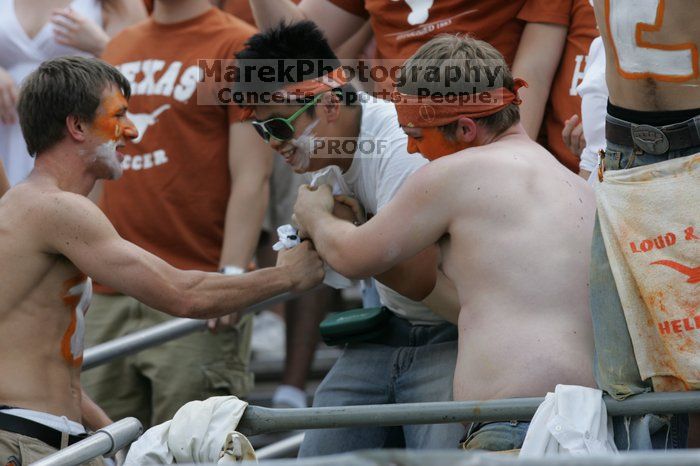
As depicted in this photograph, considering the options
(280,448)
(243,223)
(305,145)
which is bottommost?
(280,448)

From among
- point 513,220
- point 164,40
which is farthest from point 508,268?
point 164,40

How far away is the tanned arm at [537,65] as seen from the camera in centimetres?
521

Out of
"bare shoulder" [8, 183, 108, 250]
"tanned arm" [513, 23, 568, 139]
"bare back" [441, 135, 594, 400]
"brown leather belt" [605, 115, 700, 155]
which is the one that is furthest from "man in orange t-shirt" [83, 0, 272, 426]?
"brown leather belt" [605, 115, 700, 155]

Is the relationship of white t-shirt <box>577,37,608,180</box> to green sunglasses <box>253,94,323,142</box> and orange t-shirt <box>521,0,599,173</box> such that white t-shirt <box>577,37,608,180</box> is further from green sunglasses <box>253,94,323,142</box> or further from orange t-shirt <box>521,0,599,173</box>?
green sunglasses <box>253,94,323,142</box>

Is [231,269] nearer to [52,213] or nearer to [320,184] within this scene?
[320,184]

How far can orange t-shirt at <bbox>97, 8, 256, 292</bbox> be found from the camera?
607 centimetres

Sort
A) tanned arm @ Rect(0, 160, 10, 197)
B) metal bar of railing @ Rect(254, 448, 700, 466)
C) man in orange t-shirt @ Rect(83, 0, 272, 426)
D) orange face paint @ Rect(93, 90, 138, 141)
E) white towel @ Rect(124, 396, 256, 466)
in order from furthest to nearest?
man in orange t-shirt @ Rect(83, 0, 272, 426), tanned arm @ Rect(0, 160, 10, 197), orange face paint @ Rect(93, 90, 138, 141), white towel @ Rect(124, 396, 256, 466), metal bar of railing @ Rect(254, 448, 700, 466)

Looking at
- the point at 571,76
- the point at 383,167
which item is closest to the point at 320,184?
the point at 383,167

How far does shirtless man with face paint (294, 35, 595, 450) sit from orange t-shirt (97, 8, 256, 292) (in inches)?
83.6

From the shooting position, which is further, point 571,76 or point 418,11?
point 418,11

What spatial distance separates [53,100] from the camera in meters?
4.54

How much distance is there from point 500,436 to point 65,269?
1.70 meters

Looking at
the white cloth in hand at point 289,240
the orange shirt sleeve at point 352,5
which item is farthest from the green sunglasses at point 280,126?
the orange shirt sleeve at point 352,5

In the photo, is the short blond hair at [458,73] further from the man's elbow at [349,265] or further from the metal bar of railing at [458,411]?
the metal bar of railing at [458,411]
